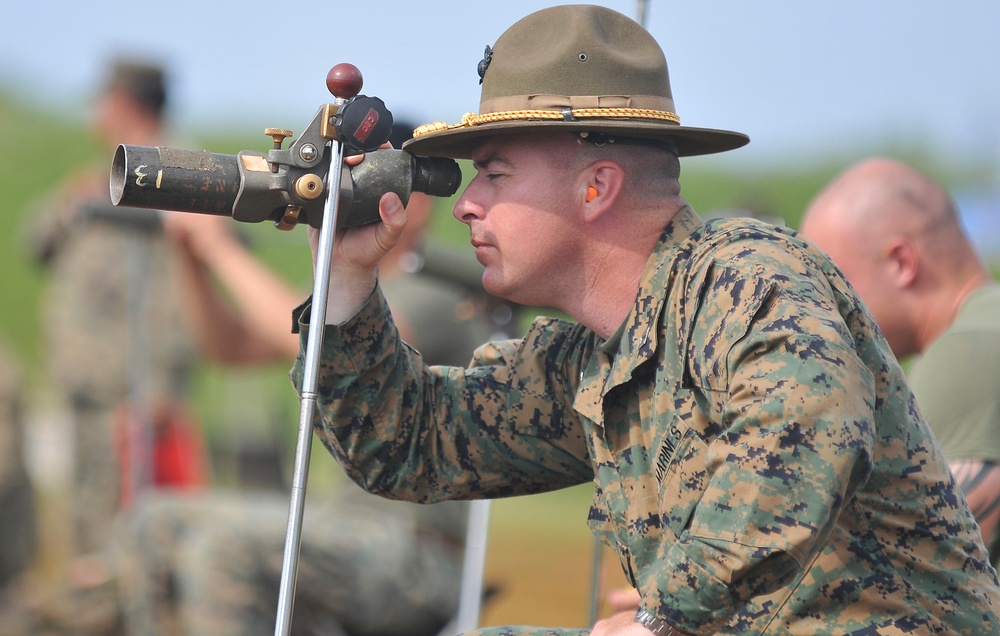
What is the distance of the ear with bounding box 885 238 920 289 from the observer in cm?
381

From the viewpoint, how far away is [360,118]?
2.34 m

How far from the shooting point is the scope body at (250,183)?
233 cm

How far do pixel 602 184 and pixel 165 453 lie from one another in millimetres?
4438

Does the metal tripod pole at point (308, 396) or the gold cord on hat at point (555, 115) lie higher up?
the gold cord on hat at point (555, 115)

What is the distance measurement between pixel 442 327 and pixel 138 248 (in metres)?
2.66

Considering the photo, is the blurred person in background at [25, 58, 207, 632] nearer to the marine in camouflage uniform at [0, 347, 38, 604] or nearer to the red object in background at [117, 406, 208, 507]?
the red object in background at [117, 406, 208, 507]

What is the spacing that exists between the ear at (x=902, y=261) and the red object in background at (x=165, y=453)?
12.0ft

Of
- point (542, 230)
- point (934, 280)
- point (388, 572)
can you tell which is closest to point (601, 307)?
point (542, 230)

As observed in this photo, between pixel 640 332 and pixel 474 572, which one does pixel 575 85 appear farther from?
pixel 474 572

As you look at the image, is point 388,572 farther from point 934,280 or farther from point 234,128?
point 234,128

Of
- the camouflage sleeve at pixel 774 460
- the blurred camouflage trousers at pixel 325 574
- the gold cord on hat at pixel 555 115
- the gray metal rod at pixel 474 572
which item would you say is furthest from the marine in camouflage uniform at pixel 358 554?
the camouflage sleeve at pixel 774 460

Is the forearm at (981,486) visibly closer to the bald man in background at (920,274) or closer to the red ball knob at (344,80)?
the bald man in background at (920,274)

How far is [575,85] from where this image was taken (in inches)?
93.9

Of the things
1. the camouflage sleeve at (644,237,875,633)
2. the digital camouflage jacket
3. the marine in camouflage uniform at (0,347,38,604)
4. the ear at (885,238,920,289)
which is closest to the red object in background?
the marine in camouflage uniform at (0,347,38,604)
